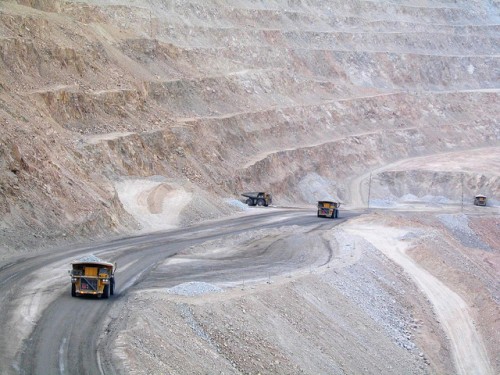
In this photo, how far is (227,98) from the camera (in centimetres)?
7919

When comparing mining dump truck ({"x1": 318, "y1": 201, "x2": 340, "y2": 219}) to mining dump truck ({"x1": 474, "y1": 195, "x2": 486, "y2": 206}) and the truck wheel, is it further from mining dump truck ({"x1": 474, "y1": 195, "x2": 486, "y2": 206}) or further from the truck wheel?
the truck wheel

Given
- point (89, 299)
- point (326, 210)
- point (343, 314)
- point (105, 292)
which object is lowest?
point (343, 314)

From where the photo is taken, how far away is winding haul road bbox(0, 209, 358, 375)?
25.3m

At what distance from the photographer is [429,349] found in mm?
39844

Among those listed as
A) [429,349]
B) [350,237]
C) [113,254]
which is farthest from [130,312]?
[350,237]

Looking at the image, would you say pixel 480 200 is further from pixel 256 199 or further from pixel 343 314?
pixel 343 314

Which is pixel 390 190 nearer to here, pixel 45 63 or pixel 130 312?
pixel 45 63

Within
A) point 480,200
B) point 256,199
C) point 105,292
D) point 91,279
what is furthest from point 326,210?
point 91,279

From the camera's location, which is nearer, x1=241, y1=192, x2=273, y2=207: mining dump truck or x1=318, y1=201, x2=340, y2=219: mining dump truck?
x1=318, y1=201, x2=340, y2=219: mining dump truck

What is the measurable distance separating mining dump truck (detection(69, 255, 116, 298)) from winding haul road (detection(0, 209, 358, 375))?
32 cm

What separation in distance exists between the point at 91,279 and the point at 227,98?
48.9 metres

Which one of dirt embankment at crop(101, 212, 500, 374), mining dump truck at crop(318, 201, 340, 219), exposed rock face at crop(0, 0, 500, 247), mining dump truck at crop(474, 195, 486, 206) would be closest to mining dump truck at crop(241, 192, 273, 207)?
exposed rock face at crop(0, 0, 500, 247)

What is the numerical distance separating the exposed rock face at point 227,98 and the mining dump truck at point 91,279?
9596mm

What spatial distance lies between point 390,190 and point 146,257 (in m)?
44.9
